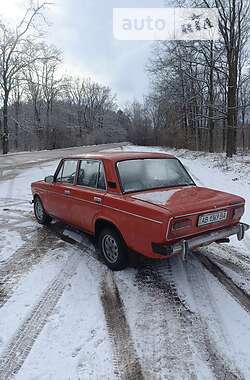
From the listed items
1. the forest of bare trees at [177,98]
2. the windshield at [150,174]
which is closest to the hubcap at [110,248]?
the windshield at [150,174]

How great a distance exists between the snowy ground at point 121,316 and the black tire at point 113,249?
135 mm

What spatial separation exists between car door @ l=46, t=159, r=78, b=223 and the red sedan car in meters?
0.02

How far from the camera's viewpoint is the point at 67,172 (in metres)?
6.02

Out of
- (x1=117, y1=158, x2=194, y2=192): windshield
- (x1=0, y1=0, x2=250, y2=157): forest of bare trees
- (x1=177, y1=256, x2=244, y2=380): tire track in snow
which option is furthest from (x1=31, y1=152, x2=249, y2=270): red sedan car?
(x1=0, y1=0, x2=250, y2=157): forest of bare trees

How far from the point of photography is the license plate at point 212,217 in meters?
4.10

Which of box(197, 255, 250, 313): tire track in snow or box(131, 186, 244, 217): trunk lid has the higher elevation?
box(131, 186, 244, 217): trunk lid

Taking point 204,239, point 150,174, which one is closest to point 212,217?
point 204,239

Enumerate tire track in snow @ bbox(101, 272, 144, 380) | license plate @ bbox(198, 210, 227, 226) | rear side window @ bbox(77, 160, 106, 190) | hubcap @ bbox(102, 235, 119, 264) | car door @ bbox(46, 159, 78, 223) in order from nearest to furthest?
1. tire track in snow @ bbox(101, 272, 144, 380)
2. license plate @ bbox(198, 210, 227, 226)
3. hubcap @ bbox(102, 235, 119, 264)
4. rear side window @ bbox(77, 160, 106, 190)
5. car door @ bbox(46, 159, 78, 223)

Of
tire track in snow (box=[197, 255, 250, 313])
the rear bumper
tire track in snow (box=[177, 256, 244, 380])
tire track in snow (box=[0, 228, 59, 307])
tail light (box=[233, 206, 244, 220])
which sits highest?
tail light (box=[233, 206, 244, 220])

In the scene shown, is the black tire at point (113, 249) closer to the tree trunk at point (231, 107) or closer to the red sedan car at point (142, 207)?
the red sedan car at point (142, 207)

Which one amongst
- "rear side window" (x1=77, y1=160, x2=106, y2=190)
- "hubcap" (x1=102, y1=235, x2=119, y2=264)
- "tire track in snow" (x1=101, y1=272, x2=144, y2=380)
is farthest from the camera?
"rear side window" (x1=77, y1=160, x2=106, y2=190)

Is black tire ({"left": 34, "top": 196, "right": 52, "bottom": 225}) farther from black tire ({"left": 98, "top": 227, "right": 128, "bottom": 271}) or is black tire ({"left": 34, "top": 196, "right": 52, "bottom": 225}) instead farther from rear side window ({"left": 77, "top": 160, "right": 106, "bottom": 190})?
black tire ({"left": 98, "top": 227, "right": 128, "bottom": 271})

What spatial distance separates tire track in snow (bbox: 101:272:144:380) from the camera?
2.75 m

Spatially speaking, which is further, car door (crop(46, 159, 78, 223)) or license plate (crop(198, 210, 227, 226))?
car door (crop(46, 159, 78, 223))
